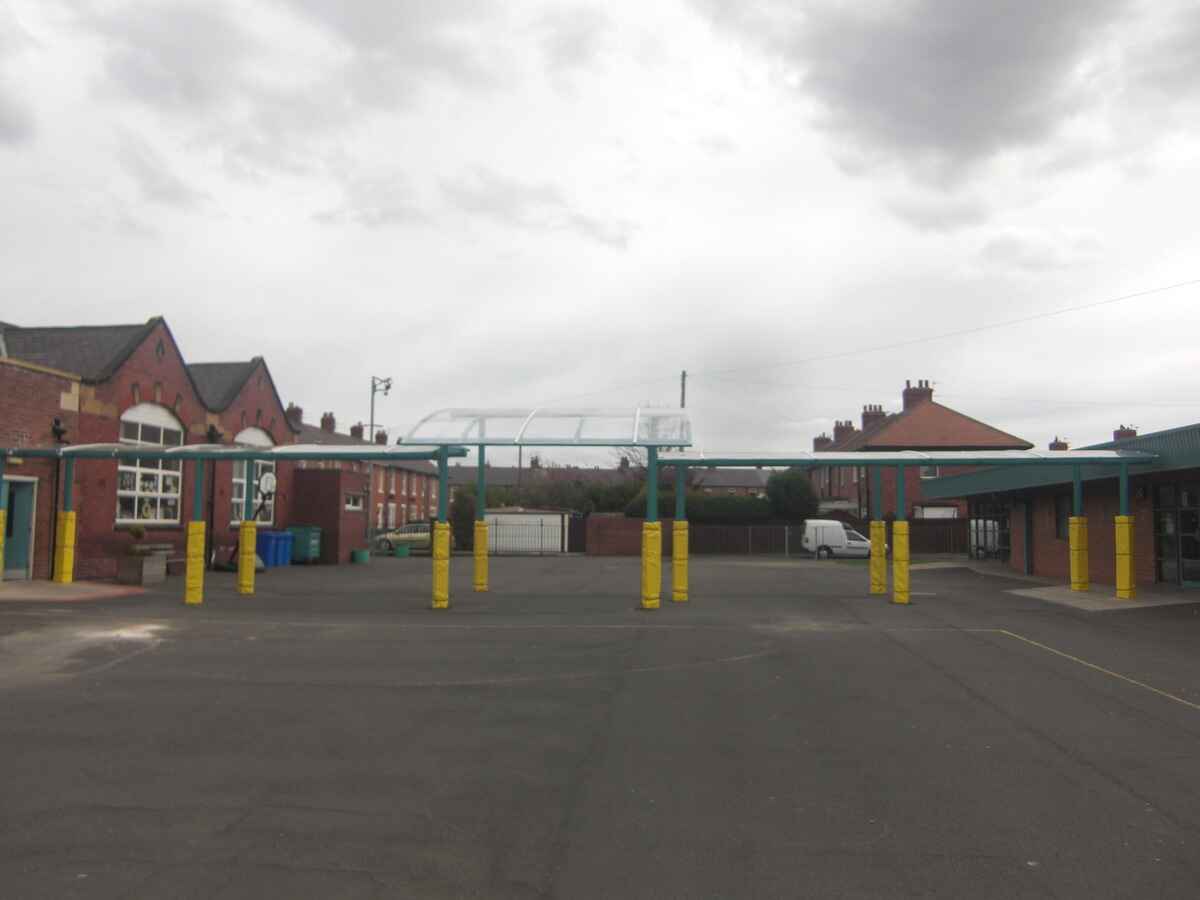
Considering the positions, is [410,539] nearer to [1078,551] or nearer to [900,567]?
[900,567]

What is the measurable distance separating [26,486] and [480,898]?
18.6m

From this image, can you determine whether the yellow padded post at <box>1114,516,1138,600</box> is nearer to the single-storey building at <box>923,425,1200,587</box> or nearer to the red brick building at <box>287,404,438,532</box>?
the single-storey building at <box>923,425,1200,587</box>

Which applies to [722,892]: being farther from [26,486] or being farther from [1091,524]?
[1091,524]

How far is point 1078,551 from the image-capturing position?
19.0 meters

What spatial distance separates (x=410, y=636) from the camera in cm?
1327

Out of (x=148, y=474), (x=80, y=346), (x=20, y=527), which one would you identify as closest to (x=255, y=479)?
(x=148, y=474)

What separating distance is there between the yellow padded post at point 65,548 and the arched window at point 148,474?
9.87ft

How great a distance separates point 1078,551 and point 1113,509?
3.81m

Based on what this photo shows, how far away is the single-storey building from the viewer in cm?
1828

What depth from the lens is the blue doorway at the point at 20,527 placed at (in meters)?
18.8

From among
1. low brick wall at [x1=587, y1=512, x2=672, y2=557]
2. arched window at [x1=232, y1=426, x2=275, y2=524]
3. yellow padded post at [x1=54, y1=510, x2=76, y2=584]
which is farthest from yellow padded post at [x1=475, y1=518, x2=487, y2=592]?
low brick wall at [x1=587, y1=512, x2=672, y2=557]

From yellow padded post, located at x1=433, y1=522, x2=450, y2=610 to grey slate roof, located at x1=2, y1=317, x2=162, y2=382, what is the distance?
999cm

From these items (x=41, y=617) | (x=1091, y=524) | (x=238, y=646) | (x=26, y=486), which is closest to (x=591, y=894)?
(x=238, y=646)

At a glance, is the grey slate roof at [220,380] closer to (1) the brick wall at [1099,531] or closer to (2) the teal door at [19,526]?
(2) the teal door at [19,526]
